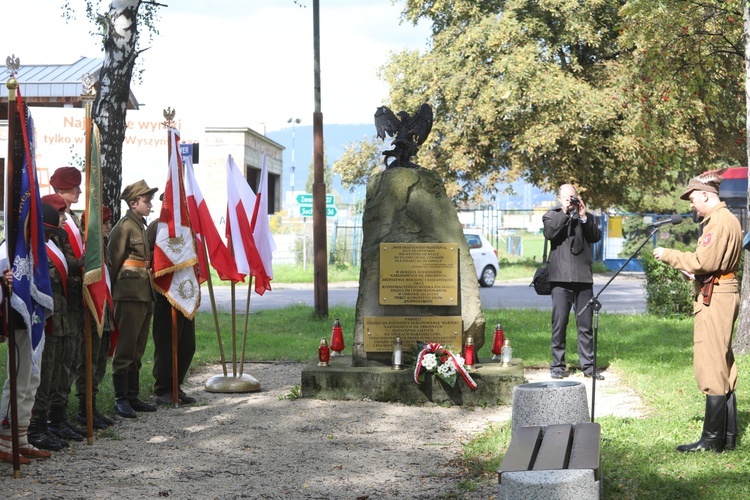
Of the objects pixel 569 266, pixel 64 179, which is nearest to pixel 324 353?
pixel 569 266

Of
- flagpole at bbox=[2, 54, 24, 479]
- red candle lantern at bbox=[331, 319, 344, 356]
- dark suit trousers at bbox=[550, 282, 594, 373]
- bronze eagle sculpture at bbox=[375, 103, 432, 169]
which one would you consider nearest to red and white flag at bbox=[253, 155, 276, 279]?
red candle lantern at bbox=[331, 319, 344, 356]

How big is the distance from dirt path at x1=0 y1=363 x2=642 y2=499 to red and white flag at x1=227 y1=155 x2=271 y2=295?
4.48 ft

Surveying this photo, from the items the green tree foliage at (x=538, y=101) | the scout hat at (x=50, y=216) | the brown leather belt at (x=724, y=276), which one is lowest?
the brown leather belt at (x=724, y=276)

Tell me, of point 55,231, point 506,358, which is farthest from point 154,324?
point 506,358

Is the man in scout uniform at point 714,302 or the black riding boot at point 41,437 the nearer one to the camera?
the man in scout uniform at point 714,302

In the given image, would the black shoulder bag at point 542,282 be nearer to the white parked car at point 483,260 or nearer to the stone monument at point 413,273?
the stone monument at point 413,273

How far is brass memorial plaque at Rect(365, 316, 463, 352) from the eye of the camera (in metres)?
9.80

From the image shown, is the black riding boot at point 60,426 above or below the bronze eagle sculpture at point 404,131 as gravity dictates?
below

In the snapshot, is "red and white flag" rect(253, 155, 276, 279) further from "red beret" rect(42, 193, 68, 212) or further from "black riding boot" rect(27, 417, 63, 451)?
"black riding boot" rect(27, 417, 63, 451)

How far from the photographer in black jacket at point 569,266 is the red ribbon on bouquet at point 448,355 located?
5.71ft

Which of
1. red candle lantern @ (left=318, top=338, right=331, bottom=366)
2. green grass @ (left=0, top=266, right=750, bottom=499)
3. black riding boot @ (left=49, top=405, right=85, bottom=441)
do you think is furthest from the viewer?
red candle lantern @ (left=318, top=338, right=331, bottom=366)

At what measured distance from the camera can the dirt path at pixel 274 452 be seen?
620cm

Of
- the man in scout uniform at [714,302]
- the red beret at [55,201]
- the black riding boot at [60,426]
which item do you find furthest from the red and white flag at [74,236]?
the man in scout uniform at [714,302]

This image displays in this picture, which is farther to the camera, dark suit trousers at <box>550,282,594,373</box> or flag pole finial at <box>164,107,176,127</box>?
dark suit trousers at <box>550,282,594,373</box>
